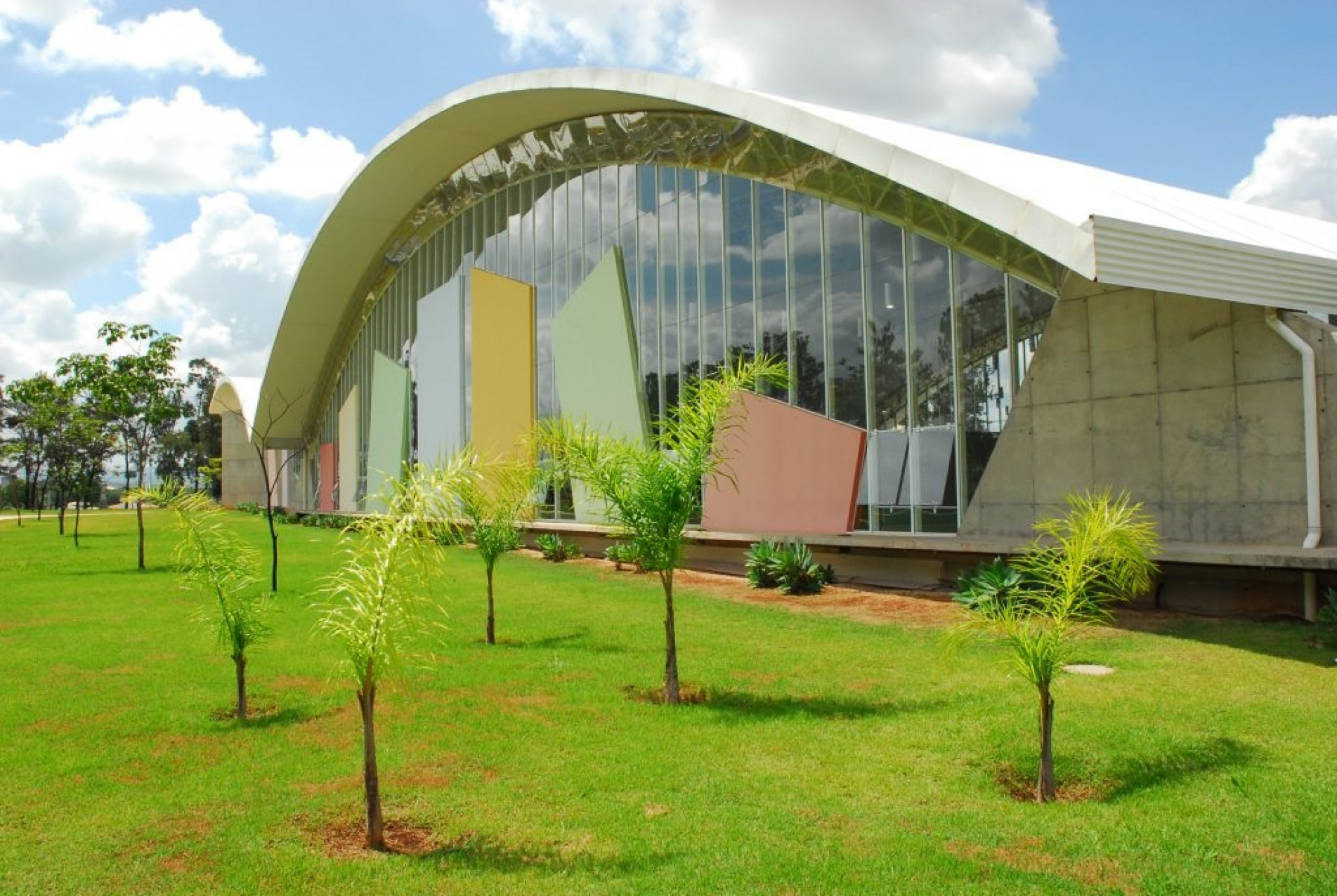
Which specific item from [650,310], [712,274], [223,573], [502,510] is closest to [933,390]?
[712,274]

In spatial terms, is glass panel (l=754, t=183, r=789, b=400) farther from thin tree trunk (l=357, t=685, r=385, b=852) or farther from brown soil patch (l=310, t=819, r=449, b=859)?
thin tree trunk (l=357, t=685, r=385, b=852)

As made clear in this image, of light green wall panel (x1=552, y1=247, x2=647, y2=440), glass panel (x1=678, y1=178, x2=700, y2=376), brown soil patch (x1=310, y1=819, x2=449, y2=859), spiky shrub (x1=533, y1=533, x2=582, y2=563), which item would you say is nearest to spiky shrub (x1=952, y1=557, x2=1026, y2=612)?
brown soil patch (x1=310, y1=819, x2=449, y2=859)

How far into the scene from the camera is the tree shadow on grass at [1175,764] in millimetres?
5723

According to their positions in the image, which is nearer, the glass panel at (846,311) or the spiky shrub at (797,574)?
the spiky shrub at (797,574)

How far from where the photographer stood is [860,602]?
1357 centimetres

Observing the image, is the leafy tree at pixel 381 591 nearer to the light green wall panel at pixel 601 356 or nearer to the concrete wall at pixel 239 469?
the light green wall panel at pixel 601 356

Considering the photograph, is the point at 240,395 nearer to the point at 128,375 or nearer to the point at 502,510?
the point at 128,375

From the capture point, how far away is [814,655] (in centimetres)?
1004

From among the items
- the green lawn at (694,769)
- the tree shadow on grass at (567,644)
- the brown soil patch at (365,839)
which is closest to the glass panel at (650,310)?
the tree shadow on grass at (567,644)

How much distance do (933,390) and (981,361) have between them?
2.97 ft

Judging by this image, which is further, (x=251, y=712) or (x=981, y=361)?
(x=981, y=361)

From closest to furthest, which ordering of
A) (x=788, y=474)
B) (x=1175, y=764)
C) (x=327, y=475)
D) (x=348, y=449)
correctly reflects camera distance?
(x=1175, y=764) < (x=788, y=474) < (x=348, y=449) < (x=327, y=475)

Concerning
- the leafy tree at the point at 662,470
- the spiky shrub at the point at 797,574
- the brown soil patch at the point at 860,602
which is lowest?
the brown soil patch at the point at 860,602

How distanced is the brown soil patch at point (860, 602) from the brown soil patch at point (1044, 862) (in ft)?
22.3
